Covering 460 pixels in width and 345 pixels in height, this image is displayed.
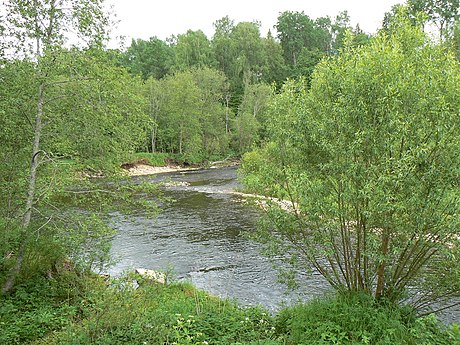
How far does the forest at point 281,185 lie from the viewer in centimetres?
672

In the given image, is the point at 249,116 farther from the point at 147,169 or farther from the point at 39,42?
the point at 39,42

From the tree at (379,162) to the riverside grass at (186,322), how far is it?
32.8 inches

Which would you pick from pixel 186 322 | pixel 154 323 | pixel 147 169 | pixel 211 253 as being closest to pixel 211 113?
pixel 147 169

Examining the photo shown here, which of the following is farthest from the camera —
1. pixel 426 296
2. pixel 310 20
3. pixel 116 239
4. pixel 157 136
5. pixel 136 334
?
pixel 310 20

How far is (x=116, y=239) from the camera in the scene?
55.8 feet

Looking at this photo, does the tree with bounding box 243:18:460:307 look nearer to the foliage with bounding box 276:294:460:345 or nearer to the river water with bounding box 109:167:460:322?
the foliage with bounding box 276:294:460:345

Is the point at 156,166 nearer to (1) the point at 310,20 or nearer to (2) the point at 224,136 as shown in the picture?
(2) the point at 224,136

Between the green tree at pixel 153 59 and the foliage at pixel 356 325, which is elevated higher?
the green tree at pixel 153 59

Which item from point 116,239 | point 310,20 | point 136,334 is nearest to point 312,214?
point 136,334

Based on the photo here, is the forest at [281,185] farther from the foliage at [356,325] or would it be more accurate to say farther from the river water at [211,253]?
the river water at [211,253]

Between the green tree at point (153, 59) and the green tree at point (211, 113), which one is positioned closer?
the green tree at point (211, 113)

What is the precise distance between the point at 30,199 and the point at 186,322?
4504 mm

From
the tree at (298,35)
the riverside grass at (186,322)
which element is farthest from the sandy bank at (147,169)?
the tree at (298,35)

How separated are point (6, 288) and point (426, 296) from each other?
31.3ft
